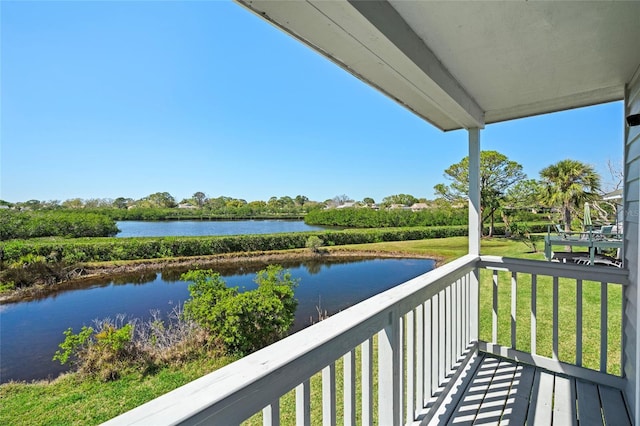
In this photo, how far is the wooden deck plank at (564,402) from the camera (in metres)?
1.42

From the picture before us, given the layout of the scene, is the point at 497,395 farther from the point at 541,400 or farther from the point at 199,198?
the point at 199,198

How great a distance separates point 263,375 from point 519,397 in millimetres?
1841

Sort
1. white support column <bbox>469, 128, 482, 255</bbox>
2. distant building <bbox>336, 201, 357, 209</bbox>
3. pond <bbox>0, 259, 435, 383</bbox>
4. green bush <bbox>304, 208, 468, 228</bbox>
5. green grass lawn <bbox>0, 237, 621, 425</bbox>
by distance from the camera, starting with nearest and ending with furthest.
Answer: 1. white support column <bbox>469, 128, 482, 255</bbox>
2. green grass lawn <bbox>0, 237, 621, 425</bbox>
3. pond <bbox>0, 259, 435, 383</bbox>
4. green bush <bbox>304, 208, 468, 228</bbox>
5. distant building <bbox>336, 201, 357, 209</bbox>

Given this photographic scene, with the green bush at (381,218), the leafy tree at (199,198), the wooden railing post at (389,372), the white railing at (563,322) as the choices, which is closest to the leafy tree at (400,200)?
the green bush at (381,218)

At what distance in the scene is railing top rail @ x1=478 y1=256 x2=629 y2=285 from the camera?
1.66 m

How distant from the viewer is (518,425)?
54.9 inches

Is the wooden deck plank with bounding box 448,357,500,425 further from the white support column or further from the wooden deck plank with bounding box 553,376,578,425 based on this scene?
the white support column

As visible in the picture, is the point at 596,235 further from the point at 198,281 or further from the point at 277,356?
the point at 198,281

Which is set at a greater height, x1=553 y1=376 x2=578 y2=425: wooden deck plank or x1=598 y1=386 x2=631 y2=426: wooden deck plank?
x1=598 y1=386 x2=631 y2=426: wooden deck plank

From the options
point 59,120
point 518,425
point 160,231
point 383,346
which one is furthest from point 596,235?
point 160,231

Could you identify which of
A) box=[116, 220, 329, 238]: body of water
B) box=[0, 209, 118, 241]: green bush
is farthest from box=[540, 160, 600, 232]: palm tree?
box=[116, 220, 329, 238]: body of water

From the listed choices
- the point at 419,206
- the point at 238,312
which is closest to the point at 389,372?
the point at 238,312

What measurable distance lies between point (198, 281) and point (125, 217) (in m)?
3.30

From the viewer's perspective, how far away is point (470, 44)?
127cm
